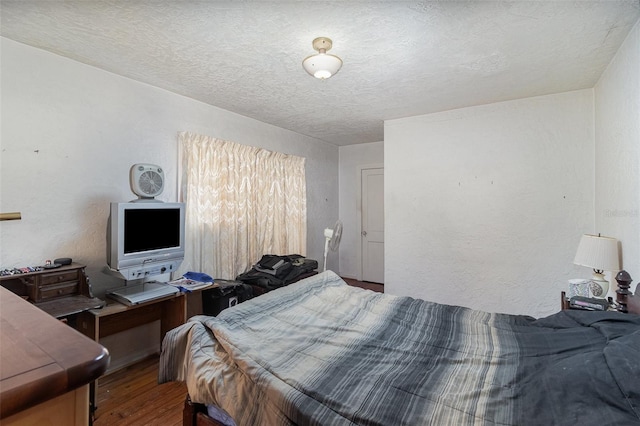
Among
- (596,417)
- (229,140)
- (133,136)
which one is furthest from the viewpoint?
(229,140)

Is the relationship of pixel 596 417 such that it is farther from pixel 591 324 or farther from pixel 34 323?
pixel 34 323

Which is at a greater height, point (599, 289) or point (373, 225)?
point (373, 225)

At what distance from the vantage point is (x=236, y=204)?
358 cm

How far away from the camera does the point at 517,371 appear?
1306 millimetres

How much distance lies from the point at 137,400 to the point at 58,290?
0.97 m

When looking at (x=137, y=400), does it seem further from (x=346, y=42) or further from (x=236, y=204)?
(x=346, y=42)

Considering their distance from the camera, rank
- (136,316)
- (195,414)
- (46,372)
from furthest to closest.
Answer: (136,316)
(195,414)
(46,372)

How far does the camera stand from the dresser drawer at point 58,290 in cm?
198

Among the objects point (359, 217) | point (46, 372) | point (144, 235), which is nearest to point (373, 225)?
point (359, 217)

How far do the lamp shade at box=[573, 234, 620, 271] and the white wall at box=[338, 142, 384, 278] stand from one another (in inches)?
138

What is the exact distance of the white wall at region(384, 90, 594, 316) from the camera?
2.91 meters

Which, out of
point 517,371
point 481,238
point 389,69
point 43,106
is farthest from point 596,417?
point 43,106

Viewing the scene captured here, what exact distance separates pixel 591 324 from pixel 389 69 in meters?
2.12

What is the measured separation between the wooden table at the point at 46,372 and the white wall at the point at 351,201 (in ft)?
16.2
